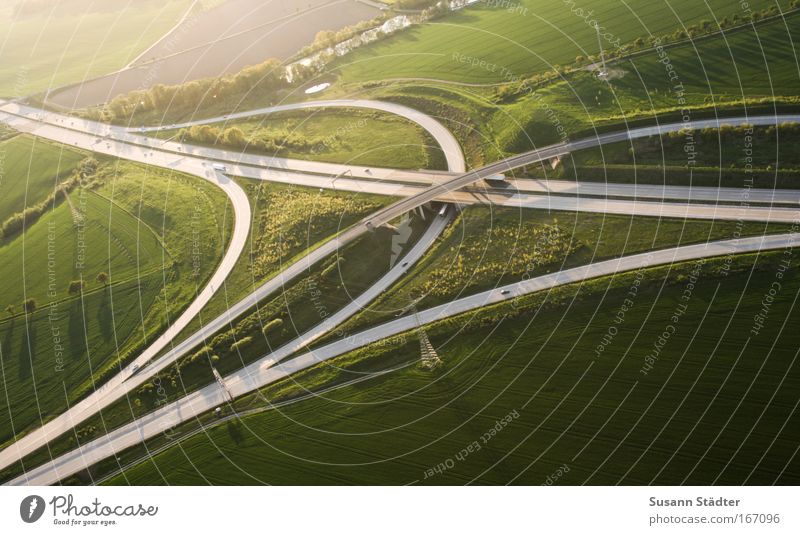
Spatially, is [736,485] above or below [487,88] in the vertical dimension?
below

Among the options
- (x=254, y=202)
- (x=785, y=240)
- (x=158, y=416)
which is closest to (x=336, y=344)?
(x=158, y=416)

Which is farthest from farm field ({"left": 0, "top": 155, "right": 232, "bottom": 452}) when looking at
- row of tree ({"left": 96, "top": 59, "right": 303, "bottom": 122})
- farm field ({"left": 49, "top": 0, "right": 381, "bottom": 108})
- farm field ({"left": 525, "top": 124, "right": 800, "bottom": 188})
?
farm field ({"left": 525, "top": 124, "right": 800, "bottom": 188})

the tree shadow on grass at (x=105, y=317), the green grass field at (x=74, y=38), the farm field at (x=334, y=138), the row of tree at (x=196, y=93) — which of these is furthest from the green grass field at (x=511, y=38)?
the tree shadow on grass at (x=105, y=317)

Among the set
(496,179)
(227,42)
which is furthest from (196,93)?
(496,179)

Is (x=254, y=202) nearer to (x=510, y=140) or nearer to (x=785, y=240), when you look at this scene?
(x=510, y=140)

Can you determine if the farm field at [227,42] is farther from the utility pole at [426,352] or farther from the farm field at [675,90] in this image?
the utility pole at [426,352]

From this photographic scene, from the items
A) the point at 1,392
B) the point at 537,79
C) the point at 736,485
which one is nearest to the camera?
the point at 736,485
